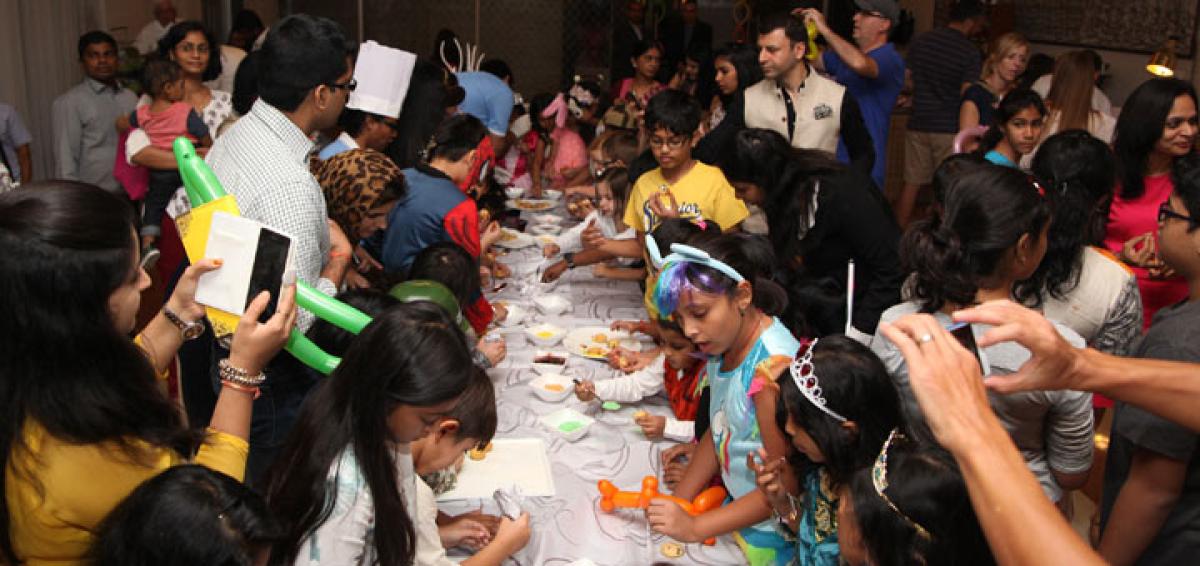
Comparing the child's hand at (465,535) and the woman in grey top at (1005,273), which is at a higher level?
the woman in grey top at (1005,273)

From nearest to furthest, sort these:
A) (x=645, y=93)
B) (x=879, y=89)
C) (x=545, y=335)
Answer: (x=545, y=335) → (x=879, y=89) → (x=645, y=93)

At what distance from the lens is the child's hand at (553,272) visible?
3467 mm

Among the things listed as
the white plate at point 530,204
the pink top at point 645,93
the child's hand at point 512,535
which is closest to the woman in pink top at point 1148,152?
the child's hand at point 512,535

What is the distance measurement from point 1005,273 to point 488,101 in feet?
10.1

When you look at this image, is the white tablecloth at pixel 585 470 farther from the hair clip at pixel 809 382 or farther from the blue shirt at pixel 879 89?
the blue shirt at pixel 879 89

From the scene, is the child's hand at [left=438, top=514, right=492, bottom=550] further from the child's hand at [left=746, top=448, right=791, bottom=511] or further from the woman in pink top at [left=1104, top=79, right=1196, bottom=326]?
the woman in pink top at [left=1104, top=79, right=1196, bottom=326]

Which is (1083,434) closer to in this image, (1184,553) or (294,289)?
(1184,553)

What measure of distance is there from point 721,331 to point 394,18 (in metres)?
5.87

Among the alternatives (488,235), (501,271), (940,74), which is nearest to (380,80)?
(488,235)

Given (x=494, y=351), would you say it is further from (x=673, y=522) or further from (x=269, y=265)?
(x=269, y=265)

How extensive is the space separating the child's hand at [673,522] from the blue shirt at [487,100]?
9.21 feet

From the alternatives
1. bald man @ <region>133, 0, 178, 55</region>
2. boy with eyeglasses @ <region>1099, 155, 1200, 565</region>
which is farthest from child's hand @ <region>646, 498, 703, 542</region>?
bald man @ <region>133, 0, 178, 55</region>

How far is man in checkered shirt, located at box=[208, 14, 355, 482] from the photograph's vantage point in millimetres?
1893

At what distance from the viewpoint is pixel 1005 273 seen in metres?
1.66
